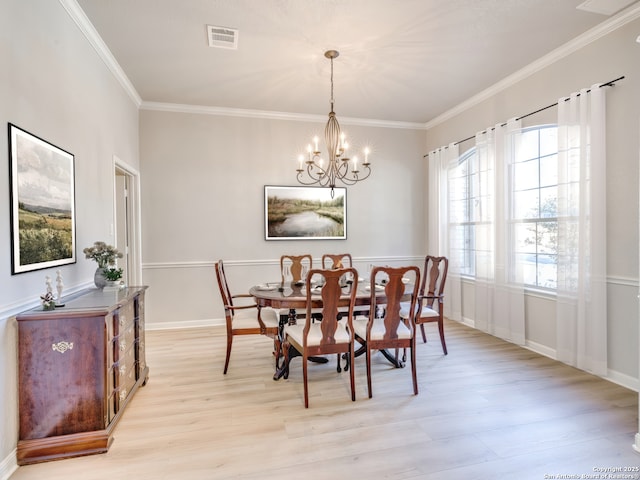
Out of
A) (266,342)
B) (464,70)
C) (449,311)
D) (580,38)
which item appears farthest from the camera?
(449,311)

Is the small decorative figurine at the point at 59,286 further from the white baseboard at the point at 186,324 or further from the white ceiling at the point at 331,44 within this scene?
the white baseboard at the point at 186,324

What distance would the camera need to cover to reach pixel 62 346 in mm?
1991

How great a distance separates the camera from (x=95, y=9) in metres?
2.64

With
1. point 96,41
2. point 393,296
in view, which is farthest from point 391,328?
point 96,41

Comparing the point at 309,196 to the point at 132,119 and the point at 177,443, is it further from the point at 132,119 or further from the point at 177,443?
the point at 177,443

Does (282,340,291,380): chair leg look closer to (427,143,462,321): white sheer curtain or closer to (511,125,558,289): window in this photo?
(511,125,558,289): window

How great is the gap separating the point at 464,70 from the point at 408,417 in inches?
137

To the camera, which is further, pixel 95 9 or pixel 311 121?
pixel 311 121

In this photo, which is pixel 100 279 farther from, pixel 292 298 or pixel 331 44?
pixel 331 44

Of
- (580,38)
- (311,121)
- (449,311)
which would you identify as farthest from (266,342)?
(580,38)

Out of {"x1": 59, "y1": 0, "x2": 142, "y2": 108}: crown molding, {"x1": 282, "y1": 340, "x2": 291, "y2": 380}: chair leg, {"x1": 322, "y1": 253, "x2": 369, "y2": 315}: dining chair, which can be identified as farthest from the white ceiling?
{"x1": 282, "y1": 340, "x2": 291, "y2": 380}: chair leg

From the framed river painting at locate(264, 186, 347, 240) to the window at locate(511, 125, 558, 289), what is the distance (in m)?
2.32

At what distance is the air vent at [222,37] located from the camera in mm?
2908

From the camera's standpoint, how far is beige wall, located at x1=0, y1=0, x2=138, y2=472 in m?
1.83
